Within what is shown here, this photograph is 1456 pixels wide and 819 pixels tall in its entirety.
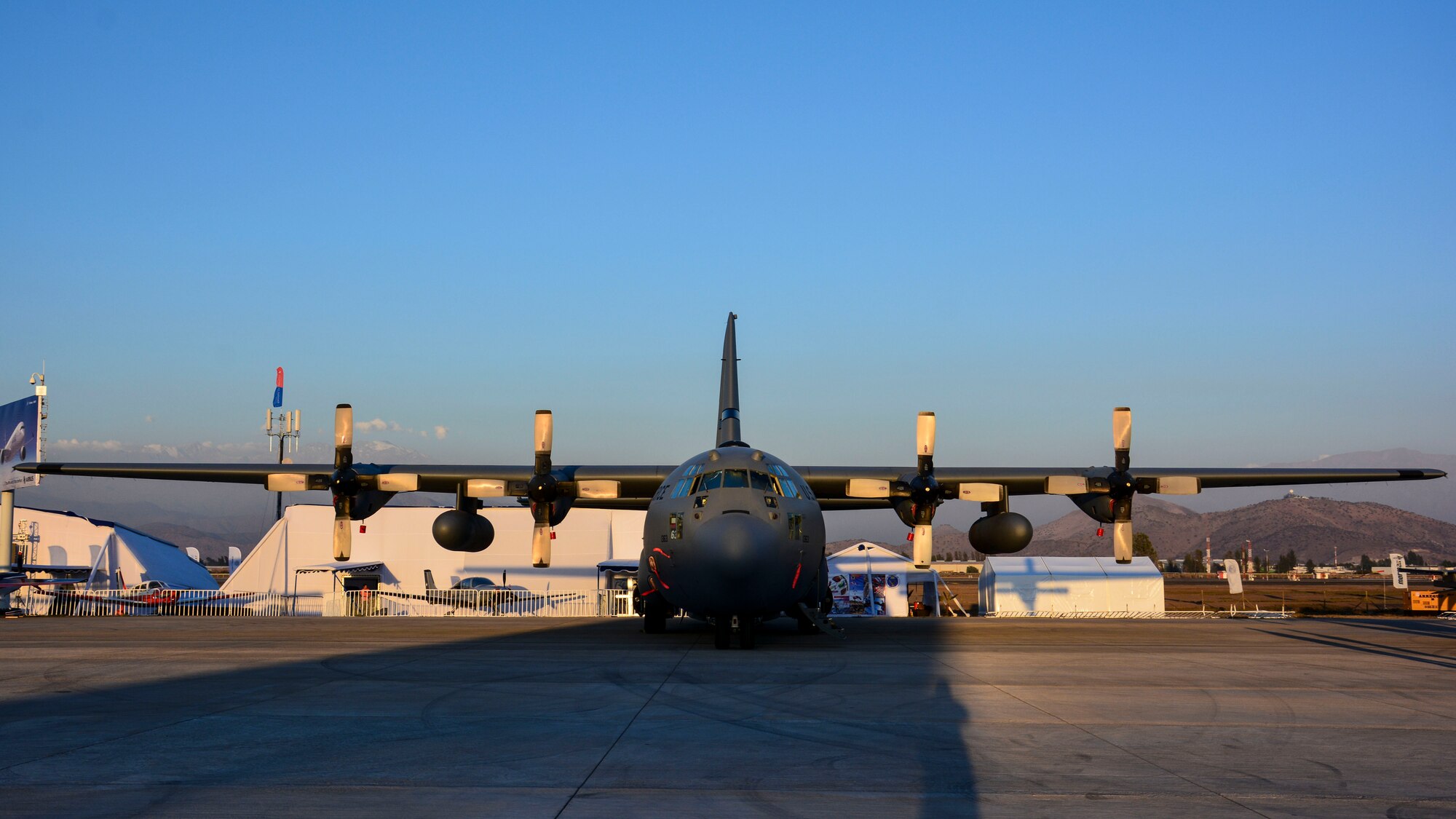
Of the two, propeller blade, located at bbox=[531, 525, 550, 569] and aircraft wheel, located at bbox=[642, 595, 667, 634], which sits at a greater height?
propeller blade, located at bbox=[531, 525, 550, 569]

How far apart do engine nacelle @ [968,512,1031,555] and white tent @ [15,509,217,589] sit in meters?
45.3

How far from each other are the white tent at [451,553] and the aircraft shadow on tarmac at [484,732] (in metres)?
34.4

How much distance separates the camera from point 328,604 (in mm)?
47156

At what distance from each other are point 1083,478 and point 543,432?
14.2 m

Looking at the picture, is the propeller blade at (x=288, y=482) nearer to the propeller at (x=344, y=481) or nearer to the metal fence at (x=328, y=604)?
the propeller at (x=344, y=481)

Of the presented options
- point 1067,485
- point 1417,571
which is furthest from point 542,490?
point 1417,571

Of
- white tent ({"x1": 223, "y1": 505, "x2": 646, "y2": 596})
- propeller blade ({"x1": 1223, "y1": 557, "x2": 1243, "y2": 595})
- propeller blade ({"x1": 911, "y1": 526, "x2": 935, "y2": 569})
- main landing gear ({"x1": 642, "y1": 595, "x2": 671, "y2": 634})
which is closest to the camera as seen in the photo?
main landing gear ({"x1": 642, "y1": 595, "x2": 671, "y2": 634})

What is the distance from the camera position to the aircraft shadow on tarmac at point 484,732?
6891 mm

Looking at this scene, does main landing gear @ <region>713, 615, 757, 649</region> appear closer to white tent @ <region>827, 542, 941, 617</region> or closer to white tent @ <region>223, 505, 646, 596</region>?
white tent @ <region>827, 542, 941, 617</region>

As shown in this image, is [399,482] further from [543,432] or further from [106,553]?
[106,553]

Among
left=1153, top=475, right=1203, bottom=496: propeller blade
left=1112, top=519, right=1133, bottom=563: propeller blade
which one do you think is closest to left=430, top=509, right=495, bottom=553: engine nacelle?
left=1112, top=519, right=1133, bottom=563: propeller blade

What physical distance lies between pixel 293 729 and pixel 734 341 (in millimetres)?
21038

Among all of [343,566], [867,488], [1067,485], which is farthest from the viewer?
[343,566]

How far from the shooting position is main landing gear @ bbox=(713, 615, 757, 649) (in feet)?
63.2
